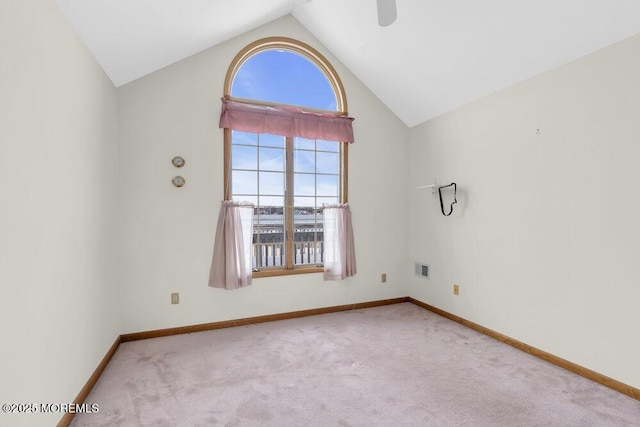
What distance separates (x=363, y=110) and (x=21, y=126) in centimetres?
319

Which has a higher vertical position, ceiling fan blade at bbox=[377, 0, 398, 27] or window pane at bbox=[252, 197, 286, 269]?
ceiling fan blade at bbox=[377, 0, 398, 27]

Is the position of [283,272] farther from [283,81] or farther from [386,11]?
[386,11]

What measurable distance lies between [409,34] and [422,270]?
2.61 meters

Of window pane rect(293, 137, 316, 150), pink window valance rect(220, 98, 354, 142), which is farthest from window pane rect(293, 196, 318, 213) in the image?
pink window valance rect(220, 98, 354, 142)

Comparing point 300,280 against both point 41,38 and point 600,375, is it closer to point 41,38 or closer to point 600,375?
point 600,375

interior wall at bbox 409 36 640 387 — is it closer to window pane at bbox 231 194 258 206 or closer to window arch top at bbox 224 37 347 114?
window arch top at bbox 224 37 347 114

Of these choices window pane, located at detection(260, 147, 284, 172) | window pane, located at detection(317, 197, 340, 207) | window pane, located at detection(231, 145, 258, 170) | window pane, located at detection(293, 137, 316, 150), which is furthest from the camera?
window pane, located at detection(317, 197, 340, 207)

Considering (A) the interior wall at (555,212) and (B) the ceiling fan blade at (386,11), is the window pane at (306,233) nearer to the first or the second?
(A) the interior wall at (555,212)

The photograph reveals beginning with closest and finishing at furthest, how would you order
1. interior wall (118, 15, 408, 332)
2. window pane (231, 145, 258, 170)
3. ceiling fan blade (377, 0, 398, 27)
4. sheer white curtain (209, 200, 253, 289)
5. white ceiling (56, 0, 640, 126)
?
ceiling fan blade (377, 0, 398, 27), white ceiling (56, 0, 640, 126), interior wall (118, 15, 408, 332), sheer white curtain (209, 200, 253, 289), window pane (231, 145, 258, 170)

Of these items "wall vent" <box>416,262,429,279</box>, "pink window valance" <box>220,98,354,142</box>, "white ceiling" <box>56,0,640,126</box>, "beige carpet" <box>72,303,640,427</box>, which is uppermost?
"white ceiling" <box>56,0,640,126</box>

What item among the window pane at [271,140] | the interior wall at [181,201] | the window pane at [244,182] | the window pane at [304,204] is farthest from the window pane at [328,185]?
the interior wall at [181,201]

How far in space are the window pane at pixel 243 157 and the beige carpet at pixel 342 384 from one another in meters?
1.73

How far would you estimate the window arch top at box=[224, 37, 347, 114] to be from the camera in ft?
10.8

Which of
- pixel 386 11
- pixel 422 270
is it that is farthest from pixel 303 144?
pixel 422 270
